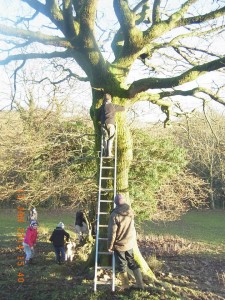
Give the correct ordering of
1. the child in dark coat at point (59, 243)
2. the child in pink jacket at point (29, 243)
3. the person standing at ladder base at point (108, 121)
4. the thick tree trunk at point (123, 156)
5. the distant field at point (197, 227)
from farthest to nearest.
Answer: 1. the distant field at point (197, 227)
2. the child in pink jacket at point (29, 243)
3. the child in dark coat at point (59, 243)
4. the thick tree trunk at point (123, 156)
5. the person standing at ladder base at point (108, 121)

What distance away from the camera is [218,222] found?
27.1 metres

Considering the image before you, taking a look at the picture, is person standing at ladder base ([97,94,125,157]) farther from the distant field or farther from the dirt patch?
the distant field

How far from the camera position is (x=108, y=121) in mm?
8539

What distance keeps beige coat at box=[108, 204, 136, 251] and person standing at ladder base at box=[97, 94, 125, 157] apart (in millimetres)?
1998

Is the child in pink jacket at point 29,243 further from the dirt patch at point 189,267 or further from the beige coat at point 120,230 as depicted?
the beige coat at point 120,230

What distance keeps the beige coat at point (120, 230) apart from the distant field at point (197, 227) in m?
11.9

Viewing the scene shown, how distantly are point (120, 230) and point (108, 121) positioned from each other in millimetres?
2634

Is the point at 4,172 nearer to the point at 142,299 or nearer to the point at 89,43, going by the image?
the point at 89,43

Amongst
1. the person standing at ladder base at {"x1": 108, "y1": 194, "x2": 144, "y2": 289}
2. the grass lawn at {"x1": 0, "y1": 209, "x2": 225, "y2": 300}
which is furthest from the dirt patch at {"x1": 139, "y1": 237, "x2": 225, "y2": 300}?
the person standing at ladder base at {"x1": 108, "y1": 194, "x2": 144, "y2": 289}

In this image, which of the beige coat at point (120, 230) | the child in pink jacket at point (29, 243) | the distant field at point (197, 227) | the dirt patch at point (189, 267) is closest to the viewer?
the beige coat at point (120, 230)

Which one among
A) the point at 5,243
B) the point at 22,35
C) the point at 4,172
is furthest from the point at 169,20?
the point at 5,243

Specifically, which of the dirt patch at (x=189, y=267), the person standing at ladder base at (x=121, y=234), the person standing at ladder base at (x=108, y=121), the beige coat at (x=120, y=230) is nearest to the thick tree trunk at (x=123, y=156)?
the person standing at ladder base at (x=108, y=121)

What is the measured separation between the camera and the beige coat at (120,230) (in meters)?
7.09

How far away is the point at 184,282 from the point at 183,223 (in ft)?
59.7
